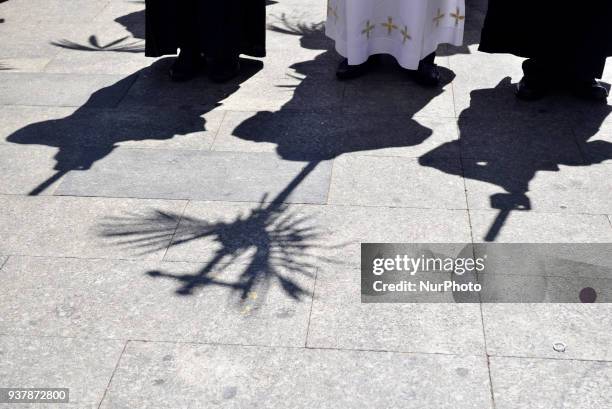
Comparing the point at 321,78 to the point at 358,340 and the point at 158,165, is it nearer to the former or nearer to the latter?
the point at 158,165

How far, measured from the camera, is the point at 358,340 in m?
4.17

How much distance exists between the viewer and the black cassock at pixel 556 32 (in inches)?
257

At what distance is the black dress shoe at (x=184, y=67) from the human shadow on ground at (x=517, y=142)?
2.43 meters

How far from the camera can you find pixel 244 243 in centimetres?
494

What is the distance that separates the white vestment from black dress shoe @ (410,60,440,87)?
150 mm

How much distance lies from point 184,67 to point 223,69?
0.35 metres

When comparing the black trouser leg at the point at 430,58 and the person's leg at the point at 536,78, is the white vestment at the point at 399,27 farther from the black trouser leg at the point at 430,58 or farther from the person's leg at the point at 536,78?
the person's leg at the point at 536,78

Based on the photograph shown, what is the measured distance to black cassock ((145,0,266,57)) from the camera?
278 inches

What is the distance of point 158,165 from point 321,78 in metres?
2.10

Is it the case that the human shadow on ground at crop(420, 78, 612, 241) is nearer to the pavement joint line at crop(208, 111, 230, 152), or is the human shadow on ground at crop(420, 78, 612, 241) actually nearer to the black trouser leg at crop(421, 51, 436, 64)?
the black trouser leg at crop(421, 51, 436, 64)

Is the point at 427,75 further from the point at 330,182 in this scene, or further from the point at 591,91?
the point at 330,182

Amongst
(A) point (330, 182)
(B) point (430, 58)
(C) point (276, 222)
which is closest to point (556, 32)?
(B) point (430, 58)

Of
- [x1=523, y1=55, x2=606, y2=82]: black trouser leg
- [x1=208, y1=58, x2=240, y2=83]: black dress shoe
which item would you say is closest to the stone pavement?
[x1=208, y1=58, x2=240, y2=83]: black dress shoe

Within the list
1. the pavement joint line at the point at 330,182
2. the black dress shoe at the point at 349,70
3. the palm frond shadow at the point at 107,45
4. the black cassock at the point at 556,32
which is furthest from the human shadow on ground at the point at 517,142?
the palm frond shadow at the point at 107,45
